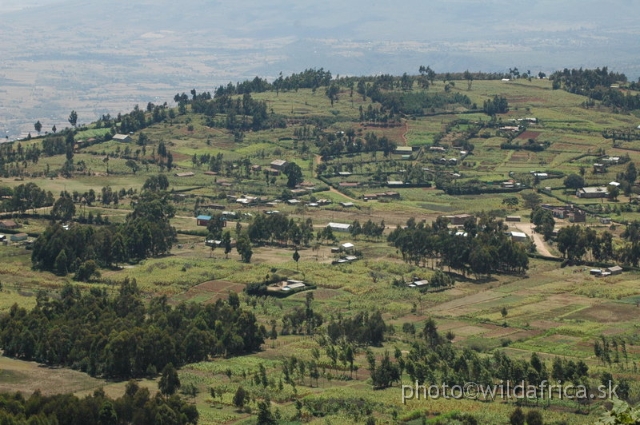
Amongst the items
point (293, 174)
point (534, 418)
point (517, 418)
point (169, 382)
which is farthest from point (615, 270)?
point (293, 174)

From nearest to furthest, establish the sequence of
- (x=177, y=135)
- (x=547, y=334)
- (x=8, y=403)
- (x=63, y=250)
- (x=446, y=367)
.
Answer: (x=8, y=403) < (x=446, y=367) < (x=547, y=334) < (x=63, y=250) < (x=177, y=135)

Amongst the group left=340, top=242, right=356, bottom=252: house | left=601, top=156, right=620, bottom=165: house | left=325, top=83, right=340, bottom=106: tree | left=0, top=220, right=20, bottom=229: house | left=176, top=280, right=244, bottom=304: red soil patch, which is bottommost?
left=176, top=280, right=244, bottom=304: red soil patch

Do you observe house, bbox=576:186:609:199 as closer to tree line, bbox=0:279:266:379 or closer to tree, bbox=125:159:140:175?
tree, bbox=125:159:140:175

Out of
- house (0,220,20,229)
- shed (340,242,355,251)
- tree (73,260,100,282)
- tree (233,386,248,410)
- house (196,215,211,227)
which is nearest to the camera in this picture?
tree (233,386,248,410)

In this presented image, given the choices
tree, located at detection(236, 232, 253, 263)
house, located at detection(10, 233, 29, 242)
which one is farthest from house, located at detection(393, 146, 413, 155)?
house, located at detection(10, 233, 29, 242)

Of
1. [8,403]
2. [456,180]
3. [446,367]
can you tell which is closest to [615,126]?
[456,180]

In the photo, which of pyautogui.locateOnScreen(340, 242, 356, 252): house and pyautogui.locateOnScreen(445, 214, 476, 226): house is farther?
pyautogui.locateOnScreen(445, 214, 476, 226): house

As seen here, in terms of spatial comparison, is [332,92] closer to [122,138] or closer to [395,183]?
[122,138]

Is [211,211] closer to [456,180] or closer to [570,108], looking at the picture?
[456,180]
